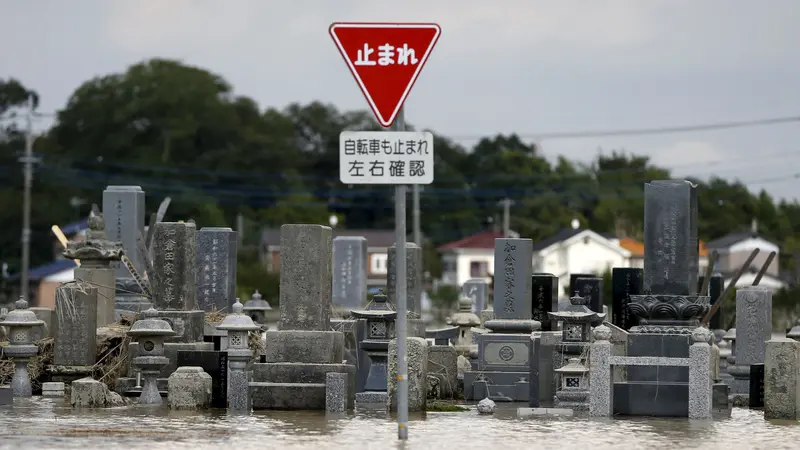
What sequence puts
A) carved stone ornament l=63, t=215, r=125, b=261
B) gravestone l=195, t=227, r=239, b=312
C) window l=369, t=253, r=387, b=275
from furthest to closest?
window l=369, t=253, r=387, b=275, gravestone l=195, t=227, r=239, b=312, carved stone ornament l=63, t=215, r=125, b=261

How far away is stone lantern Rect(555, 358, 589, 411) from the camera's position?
74.8 feet

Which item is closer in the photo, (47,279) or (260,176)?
(47,279)

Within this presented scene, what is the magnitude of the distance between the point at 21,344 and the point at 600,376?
27.5 ft

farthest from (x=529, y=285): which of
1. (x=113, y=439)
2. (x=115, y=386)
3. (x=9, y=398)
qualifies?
(x=113, y=439)

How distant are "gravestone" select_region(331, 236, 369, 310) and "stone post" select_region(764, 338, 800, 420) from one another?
19.0m

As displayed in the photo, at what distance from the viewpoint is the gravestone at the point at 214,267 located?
28.7 metres

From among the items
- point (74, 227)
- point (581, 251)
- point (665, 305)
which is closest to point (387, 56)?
point (665, 305)

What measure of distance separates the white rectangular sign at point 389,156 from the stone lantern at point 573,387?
7661 millimetres

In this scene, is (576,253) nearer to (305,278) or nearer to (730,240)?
(730,240)

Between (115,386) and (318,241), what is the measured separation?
4291mm

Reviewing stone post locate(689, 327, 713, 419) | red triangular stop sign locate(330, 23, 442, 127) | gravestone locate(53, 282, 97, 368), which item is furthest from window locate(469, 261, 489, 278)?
red triangular stop sign locate(330, 23, 442, 127)

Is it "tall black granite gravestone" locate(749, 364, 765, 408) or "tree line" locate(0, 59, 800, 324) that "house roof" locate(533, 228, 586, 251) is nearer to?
"tree line" locate(0, 59, 800, 324)

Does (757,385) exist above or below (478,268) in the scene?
below

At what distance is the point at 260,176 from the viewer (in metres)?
98.9
